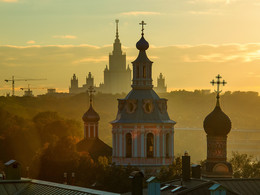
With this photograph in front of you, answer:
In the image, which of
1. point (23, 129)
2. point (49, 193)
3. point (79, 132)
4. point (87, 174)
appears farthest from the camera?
point (79, 132)

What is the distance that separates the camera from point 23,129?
145625 mm

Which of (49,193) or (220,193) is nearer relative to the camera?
(220,193)

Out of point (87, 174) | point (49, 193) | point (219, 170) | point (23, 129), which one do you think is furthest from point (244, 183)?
point (23, 129)

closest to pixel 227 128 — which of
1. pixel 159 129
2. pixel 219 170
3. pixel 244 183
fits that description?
pixel 219 170

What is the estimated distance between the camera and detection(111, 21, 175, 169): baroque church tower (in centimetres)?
11244

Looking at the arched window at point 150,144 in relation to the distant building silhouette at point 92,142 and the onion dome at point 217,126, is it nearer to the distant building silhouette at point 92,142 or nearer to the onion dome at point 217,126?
the distant building silhouette at point 92,142

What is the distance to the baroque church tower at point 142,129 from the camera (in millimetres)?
112438

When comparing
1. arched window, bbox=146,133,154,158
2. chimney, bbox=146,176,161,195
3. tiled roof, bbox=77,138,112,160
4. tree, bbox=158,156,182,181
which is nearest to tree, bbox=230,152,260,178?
arched window, bbox=146,133,154,158

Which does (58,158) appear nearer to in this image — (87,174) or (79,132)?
(87,174)

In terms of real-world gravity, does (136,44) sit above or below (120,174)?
above

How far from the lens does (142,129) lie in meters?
113

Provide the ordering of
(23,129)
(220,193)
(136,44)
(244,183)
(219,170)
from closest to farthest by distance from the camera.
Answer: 1. (220,193)
2. (244,183)
3. (219,170)
4. (136,44)
5. (23,129)

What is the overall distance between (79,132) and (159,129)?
43492 mm

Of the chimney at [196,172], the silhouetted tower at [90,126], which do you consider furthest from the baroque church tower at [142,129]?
the chimney at [196,172]
